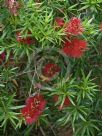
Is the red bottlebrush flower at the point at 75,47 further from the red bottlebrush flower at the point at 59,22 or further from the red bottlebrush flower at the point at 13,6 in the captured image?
the red bottlebrush flower at the point at 13,6

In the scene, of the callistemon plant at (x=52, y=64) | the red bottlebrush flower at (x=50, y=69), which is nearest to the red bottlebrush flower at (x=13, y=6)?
the callistemon plant at (x=52, y=64)

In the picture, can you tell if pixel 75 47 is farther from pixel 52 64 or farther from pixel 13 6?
pixel 13 6

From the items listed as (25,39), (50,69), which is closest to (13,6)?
(25,39)

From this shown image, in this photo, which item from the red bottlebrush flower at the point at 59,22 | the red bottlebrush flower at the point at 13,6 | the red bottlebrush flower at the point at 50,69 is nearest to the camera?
the red bottlebrush flower at the point at 13,6

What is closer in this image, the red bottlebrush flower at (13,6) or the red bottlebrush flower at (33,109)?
the red bottlebrush flower at (13,6)

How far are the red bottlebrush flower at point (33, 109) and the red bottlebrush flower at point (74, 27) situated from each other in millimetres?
433

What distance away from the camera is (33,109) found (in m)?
2.38

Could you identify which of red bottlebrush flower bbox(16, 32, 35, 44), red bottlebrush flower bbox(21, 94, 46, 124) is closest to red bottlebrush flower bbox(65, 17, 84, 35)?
red bottlebrush flower bbox(16, 32, 35, 44)

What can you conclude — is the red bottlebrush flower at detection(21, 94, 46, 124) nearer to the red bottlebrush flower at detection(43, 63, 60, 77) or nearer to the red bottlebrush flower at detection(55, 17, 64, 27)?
the red bottlebrush flower at detection(43, 63, 60, 77)

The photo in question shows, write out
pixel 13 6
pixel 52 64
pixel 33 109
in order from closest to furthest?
pixel 13 6 → pixel 33 109 → pixel 52 64

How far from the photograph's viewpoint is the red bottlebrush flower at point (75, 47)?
7.60ft

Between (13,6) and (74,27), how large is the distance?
346mm

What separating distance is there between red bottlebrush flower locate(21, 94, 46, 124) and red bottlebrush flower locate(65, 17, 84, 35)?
0.43 metres

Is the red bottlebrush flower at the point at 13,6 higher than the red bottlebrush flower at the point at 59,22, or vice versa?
the red bottlebrush flower at the point at 13,6
